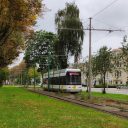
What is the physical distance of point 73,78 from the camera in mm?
63344

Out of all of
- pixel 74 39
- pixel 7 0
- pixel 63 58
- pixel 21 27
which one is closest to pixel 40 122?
pixel 7 0

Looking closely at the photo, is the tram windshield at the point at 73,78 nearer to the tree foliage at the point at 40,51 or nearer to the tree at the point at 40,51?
the tree at the point at 40,51

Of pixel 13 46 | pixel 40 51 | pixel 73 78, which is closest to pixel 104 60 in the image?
pixel 73 78

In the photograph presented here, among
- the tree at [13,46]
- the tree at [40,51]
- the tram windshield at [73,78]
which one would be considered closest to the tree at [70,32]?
the tram windshield at [73,78]

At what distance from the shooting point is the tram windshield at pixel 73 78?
6303 centimetres

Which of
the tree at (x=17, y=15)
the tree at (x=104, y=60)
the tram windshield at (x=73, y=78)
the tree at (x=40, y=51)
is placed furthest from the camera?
the tree at (x=40, y=51)

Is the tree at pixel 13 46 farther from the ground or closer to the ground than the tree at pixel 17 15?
closer to the ground

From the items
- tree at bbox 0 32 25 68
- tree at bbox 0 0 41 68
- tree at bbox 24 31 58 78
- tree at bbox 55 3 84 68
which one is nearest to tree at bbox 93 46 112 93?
tree at bbox 55 3 84 68

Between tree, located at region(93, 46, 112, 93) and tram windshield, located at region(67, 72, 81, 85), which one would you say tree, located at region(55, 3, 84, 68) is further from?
tram windshield, located at region(67, 72, 81, 85)

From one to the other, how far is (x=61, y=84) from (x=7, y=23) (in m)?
37.9

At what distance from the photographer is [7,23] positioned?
29.2 metres

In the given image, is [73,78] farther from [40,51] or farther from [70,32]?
[40,51]

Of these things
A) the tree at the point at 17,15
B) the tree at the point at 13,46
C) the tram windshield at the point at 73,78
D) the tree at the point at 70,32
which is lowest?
the tram windshield at the point at 73,78

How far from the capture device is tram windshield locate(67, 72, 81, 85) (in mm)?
63031
